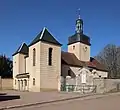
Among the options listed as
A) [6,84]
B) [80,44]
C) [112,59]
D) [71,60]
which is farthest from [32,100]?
[112,59]

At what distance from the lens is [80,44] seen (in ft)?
188

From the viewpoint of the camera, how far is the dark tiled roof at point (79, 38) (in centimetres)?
5775

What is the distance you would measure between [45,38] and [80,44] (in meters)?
15.2

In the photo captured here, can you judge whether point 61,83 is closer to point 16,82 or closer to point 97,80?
point 97,80

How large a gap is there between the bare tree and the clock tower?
19.1 meters

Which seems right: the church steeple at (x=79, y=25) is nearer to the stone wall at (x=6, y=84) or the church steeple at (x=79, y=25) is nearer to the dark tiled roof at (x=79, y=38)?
the dark tiled roof at (x=79, y=38)

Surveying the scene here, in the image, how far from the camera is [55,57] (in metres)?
44.4

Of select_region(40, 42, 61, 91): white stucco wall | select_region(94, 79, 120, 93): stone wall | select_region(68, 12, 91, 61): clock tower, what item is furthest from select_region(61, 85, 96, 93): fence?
select_region(68, 12, 91, 61): clock tower

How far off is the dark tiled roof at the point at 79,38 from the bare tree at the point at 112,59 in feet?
65.0

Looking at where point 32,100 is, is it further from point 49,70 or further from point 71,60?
point 71,60

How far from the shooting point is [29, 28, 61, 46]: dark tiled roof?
4341cm

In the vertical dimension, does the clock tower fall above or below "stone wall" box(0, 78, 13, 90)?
above

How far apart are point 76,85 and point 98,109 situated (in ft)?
89.0

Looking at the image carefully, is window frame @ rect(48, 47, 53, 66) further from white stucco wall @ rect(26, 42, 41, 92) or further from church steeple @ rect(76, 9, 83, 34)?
church steeple @ rect(76, 9, 83, 34)
